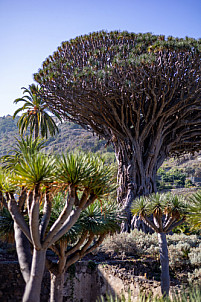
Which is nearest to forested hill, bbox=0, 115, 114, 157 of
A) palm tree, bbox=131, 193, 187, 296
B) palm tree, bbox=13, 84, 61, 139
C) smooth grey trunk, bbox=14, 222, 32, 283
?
palm tree, bbox=13, 84, 61, 139

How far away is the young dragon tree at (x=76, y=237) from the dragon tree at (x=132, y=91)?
6711mm

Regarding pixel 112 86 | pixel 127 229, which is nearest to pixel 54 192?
pixel 112 86

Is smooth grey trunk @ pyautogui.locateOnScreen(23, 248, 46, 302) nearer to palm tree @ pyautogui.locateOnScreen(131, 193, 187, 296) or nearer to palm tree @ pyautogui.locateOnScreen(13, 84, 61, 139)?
palm tree @ pyautogui.locateOnScreen(131, 193, 187, 296)

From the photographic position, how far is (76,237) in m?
7.53

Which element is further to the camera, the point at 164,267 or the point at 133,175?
the point at 133,175

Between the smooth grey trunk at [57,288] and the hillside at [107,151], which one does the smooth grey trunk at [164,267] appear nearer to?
the smooth grey trunk at [57,288]

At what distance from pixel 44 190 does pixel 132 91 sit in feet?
28.1

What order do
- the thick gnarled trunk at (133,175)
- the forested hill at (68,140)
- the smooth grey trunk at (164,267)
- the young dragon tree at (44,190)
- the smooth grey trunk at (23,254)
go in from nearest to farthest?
the young dragon tree at (44,190) → the smooth grey trunk at (23,254) → the smooth grey trunk at (164,267) → the thick gnarled trunk at (133,175) → the forested hill at (68,140)

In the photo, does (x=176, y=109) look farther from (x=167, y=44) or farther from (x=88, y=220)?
(x=88, y=220)

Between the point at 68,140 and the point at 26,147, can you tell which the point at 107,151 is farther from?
the point at 26,147

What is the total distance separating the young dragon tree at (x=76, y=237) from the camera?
21.4 ft

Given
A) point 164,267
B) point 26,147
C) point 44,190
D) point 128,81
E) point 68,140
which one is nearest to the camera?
point 44,190

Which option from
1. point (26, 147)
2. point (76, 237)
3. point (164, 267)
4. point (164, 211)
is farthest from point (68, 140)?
point (26, 147)

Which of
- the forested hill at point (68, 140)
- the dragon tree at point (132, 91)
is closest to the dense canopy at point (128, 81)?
the dragon tree at point (132, 91)
